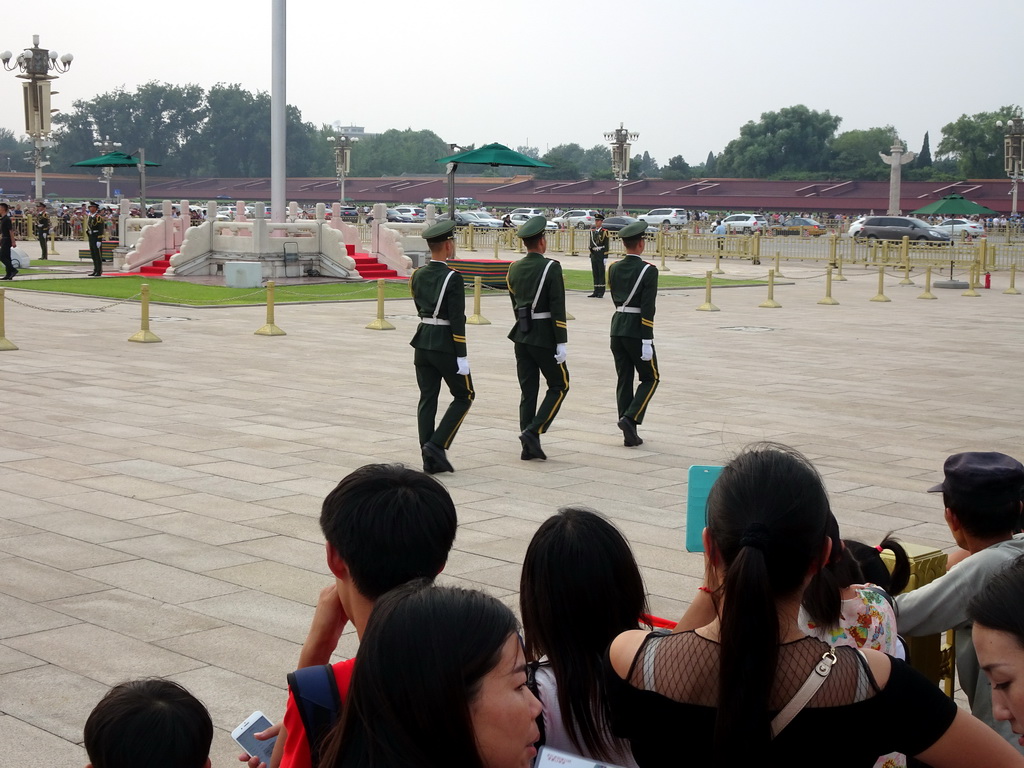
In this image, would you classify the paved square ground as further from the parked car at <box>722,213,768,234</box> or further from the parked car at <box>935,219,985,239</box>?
the parked car at <box>722,213,768,234</box>

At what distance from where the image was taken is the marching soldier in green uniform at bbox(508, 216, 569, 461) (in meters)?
9.03

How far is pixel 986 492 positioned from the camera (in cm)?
338

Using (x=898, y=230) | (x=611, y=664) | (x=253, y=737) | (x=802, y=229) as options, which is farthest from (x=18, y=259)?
(x=802, y=229)

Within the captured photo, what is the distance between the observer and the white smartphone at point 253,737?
9.26 ft

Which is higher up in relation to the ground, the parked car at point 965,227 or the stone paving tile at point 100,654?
the parked car at point 965,227

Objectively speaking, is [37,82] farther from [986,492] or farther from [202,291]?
[986,492]

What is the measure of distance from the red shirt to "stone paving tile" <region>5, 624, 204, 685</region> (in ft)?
8.14

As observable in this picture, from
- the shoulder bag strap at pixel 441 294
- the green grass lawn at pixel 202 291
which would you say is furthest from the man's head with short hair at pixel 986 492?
the green grass lawn at pixel 202 291

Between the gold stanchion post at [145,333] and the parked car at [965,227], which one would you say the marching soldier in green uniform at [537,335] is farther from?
the parked car at [965,227]

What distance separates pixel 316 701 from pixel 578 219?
206 ft

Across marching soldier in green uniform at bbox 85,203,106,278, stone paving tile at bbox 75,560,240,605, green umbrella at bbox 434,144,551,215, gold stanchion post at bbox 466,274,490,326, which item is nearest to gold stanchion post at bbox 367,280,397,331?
gold stanchion post at bbox 466,274,490,326

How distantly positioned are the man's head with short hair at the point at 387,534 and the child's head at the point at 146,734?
48 centimetres

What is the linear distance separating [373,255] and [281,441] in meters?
20.1

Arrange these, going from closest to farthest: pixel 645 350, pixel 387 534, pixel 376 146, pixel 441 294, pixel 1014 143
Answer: pixel 387 534
pixel 441 294
pixel 645 350
pixel 1014 143
pixel 376 146
